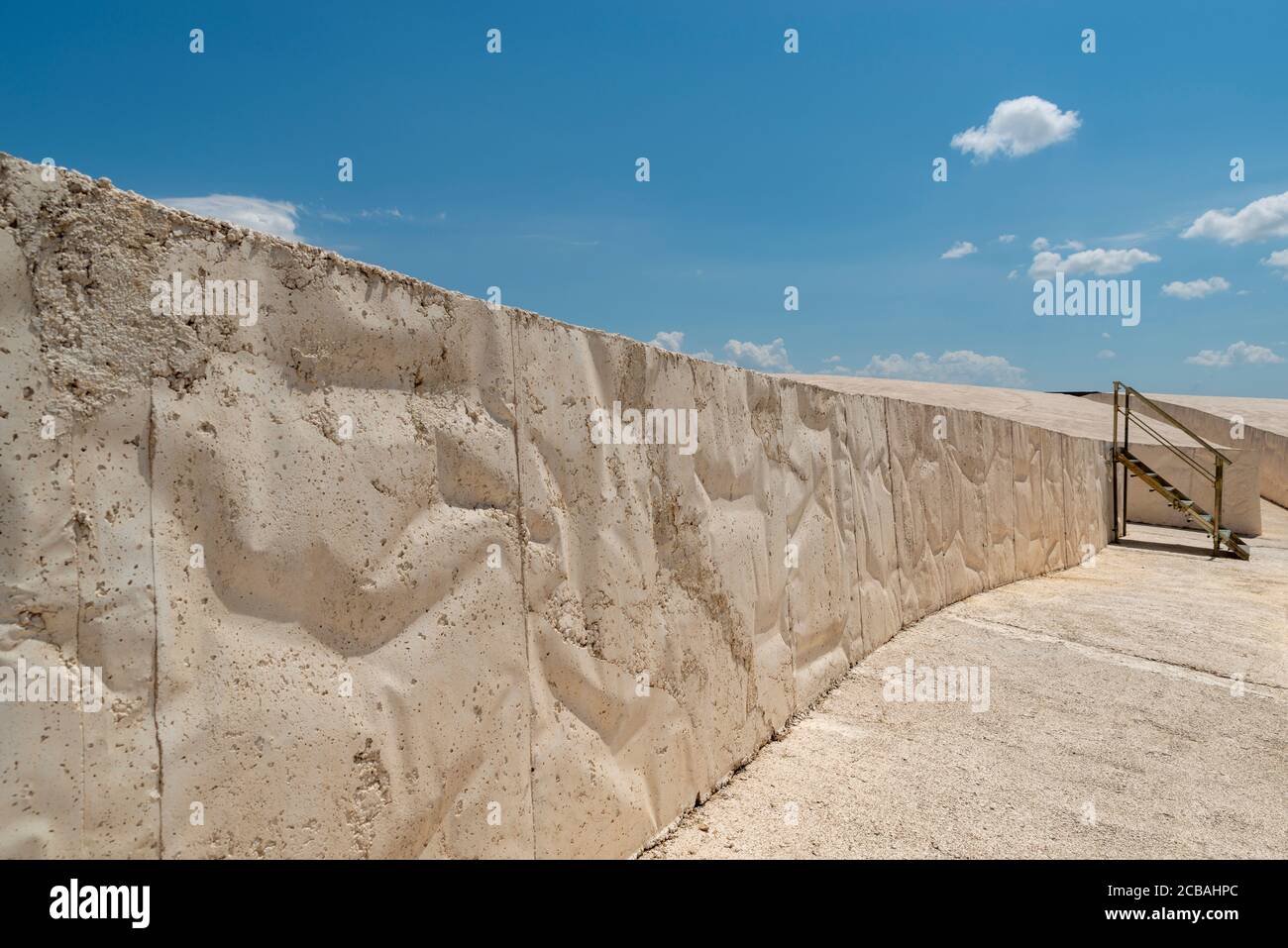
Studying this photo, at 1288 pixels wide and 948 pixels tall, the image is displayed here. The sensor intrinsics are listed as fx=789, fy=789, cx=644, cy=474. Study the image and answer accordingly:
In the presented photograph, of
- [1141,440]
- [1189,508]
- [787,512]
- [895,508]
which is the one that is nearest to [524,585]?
[787,512]

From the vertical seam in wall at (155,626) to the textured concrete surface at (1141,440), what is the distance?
6801 millimetres

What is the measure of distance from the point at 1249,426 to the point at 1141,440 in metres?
3.72

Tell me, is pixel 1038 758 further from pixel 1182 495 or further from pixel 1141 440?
pixel 1141 440

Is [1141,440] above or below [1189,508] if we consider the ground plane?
above

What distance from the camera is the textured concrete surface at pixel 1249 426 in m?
21.0

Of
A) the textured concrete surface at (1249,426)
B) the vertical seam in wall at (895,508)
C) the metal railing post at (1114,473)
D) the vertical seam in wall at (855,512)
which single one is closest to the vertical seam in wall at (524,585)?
the vertical seam in wall at (855,512)

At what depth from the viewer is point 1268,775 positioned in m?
3.52

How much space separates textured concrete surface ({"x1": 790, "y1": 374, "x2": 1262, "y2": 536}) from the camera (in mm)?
15430

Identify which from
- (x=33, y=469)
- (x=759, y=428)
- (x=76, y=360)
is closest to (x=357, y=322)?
(x=76, y=360)

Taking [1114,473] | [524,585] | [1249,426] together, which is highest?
[1249,426]

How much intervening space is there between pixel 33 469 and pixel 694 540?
2240mm

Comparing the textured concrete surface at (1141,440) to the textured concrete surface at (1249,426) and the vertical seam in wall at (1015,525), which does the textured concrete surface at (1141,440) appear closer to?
the textured concrete surface at (1249,426)

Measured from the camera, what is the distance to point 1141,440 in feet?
75.7
